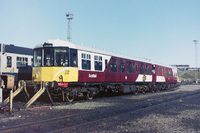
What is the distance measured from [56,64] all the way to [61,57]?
0.54 metres

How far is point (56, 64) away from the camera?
13.4 m

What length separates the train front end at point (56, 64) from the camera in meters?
13.2

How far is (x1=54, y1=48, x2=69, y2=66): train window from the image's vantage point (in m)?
13.4

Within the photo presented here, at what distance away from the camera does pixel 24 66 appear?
21531 mm

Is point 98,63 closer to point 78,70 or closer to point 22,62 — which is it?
point 78,70

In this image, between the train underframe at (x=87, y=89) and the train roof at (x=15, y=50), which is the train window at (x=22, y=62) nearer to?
the train roof at (x=15, y=50)

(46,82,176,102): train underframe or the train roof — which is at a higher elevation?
the train roof

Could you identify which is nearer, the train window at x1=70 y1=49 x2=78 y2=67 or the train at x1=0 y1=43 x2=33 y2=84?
the train window at x1=70 y1=49 x2=78 y2=67

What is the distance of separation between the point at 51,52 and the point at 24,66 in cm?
914

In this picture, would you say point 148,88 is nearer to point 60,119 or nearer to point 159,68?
point 159,68

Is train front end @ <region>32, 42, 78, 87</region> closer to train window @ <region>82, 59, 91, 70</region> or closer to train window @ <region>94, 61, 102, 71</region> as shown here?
train window @ <region>82, 59, 91, 70</region>

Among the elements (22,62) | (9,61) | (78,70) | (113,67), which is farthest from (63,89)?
(22,62)

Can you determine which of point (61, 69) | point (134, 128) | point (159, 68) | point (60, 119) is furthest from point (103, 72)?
point (159, 68)

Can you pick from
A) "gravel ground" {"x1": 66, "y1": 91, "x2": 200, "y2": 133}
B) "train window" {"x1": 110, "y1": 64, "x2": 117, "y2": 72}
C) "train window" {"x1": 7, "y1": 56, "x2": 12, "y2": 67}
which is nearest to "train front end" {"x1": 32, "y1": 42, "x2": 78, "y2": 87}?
"train window" {"x1": 110, "y1": 64, "x2": 117, "y2": 72}
